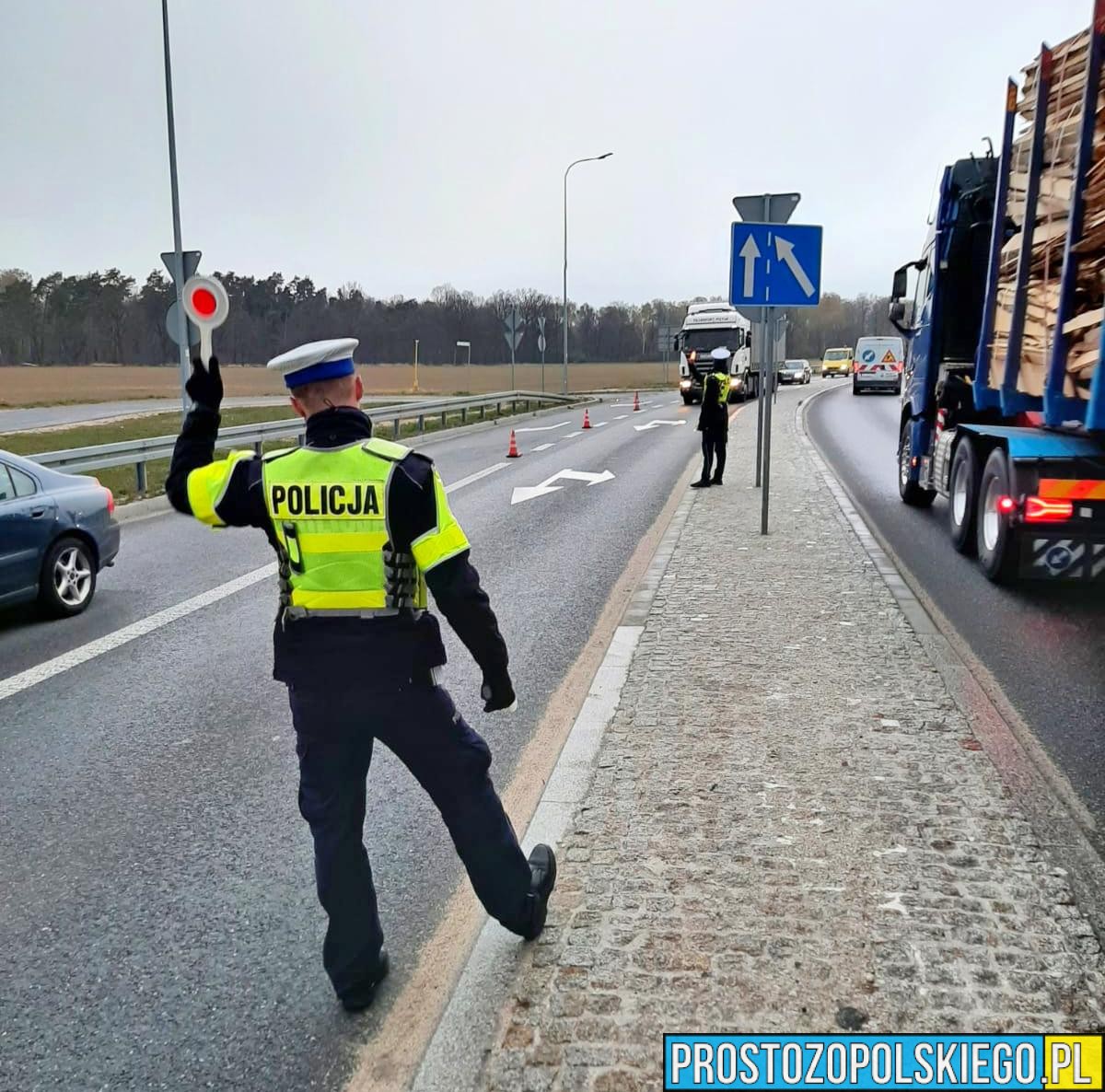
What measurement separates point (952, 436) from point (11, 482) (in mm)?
8289

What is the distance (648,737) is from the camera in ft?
15.6

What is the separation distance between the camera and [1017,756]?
14.9 feet

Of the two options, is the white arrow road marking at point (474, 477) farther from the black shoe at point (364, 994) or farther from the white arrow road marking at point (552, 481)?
the black shoe at point (364, 994)

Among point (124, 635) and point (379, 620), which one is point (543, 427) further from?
point (379, 620)

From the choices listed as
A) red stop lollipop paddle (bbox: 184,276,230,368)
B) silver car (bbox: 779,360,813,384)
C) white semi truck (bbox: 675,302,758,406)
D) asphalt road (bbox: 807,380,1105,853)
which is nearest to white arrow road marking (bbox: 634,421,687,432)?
white semi truck (bbox: 675,302,758,406)

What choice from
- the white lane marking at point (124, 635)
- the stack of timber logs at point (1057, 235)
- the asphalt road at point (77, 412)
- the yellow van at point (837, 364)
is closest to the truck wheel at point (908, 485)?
the stack of timber logs at point (1057, 235)

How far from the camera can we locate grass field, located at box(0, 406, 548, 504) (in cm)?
1546

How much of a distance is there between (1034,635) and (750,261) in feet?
13.5

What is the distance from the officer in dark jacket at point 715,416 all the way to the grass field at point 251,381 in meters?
30.1

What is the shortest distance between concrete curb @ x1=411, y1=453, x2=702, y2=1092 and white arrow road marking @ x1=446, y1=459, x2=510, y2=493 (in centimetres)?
839

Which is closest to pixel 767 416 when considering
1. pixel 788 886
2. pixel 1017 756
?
pixel 1017 756

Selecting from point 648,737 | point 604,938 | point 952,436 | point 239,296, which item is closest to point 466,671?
point 648,737

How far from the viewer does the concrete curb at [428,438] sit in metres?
13.0

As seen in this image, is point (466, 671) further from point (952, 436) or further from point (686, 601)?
point (952, 436)
